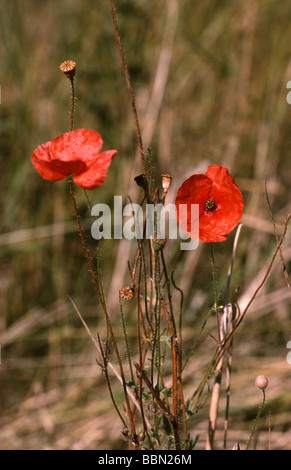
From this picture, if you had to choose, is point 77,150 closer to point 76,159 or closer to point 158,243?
point 76,159

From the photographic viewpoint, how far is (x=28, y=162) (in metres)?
1.65

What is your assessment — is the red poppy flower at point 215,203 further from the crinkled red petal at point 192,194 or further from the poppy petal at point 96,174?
the poppy petal at point 96,174

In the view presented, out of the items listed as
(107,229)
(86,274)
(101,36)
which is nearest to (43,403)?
(86,274)

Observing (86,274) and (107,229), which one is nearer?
(107,229)

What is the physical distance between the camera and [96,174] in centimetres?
65

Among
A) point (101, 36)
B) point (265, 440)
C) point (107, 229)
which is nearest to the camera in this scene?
point (265, 440)

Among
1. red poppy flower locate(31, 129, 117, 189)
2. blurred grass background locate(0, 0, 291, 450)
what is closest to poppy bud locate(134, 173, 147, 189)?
red poppy flower locate(31, 129, 117, 189)

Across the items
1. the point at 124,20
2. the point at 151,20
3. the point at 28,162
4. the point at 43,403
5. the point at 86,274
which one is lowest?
the point at 43,403

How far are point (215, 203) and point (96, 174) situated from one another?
0.18m

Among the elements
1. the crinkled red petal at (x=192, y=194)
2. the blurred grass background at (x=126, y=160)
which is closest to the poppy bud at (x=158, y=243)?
the crinkled red petal at (x=192, y=194)

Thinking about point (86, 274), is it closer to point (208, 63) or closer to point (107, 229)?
point (107, 229)

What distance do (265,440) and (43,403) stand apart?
0.60m

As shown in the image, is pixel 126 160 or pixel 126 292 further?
pixel 126 160

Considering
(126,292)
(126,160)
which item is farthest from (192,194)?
(126,160)
